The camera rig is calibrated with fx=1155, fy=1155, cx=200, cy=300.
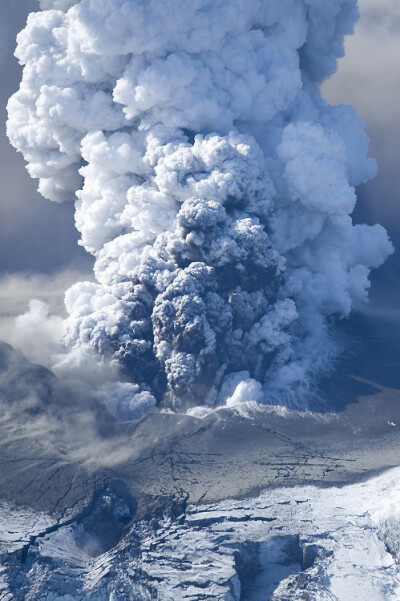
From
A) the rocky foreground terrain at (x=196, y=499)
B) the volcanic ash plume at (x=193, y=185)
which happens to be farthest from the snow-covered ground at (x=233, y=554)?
the volcanic ash plume at (x=193, y=185)

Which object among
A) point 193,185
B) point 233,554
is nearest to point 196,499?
point 233,554

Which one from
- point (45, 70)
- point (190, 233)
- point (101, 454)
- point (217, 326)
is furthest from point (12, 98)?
point (101, 454)

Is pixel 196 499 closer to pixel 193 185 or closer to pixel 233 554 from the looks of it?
pixel 233 554

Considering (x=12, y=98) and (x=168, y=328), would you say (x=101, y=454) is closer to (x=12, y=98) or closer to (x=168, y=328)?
(x=168, y=328)

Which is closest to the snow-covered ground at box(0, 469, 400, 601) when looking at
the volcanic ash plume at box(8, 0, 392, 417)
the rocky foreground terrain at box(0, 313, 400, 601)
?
the rocky foreground terrain at box(0, 313, 400, 601)

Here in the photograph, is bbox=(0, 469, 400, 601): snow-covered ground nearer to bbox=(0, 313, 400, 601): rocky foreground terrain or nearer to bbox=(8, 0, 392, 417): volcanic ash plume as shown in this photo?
bbox=(0, 313, 400, 601): rocky foreground terrain
